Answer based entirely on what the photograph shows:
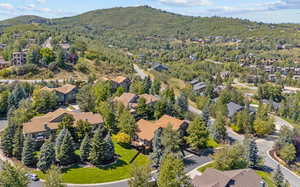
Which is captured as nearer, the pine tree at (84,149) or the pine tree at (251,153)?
the pine tree at (84,149)

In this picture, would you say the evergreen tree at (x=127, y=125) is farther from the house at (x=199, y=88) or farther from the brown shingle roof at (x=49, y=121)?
the house at (x=199, y=88)

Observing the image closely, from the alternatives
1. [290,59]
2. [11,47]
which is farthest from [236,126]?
[290,59]

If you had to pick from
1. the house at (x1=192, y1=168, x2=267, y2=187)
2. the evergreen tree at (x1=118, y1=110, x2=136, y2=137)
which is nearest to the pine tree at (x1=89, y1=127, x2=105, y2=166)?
the evergreen tree at (x1=118, y1=110, x2=136, y2=137)

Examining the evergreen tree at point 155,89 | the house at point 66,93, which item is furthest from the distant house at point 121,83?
the house at point 66,93

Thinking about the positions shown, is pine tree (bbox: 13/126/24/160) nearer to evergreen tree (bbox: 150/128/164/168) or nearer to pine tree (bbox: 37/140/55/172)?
pine tree (bbox: 37/140/55/172)

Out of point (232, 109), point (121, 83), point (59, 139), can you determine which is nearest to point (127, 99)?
point (121, 83)

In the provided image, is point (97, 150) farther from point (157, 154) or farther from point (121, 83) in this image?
point (121, 83)

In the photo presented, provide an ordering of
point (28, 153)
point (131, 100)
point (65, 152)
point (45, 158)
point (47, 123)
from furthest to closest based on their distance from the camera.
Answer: point (131, 100) < point (47, 123) < point (65, 152) < point (28, 153) < point (45, 158)
